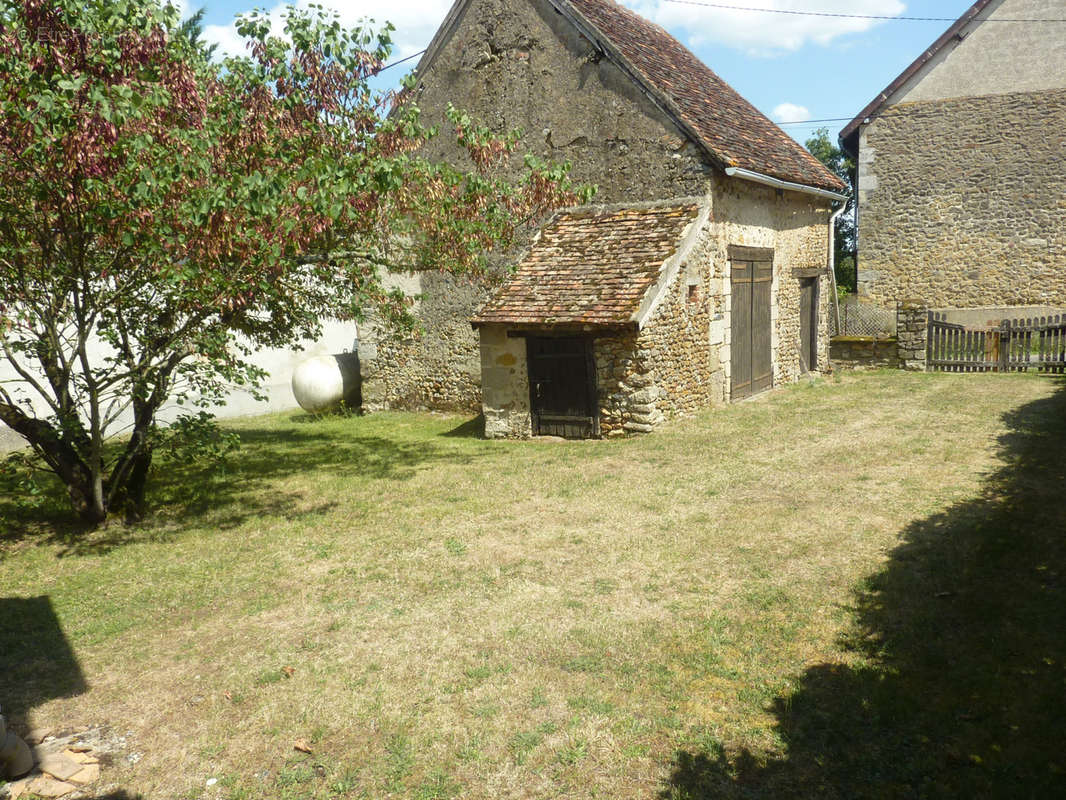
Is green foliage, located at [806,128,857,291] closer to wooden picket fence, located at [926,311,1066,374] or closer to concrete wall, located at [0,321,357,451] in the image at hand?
wooden picket fence, located at [926,311,1066,374]

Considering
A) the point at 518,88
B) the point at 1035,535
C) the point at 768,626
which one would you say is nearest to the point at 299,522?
the point at 768,626

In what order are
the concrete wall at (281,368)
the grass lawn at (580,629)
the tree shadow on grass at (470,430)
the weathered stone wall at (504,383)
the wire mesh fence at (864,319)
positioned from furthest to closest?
the wire mesh fence at (864,319) → the concrete wall at (281,368) → the tree shadow on grass at (470,430) → the weathered stone wall at (504,383) → the grass lawn at (580,629)

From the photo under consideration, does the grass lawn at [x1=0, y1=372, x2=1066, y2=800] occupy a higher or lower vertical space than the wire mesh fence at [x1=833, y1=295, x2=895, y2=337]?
lower

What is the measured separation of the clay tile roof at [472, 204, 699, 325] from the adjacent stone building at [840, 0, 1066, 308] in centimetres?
1088

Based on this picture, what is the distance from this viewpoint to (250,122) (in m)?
7.80

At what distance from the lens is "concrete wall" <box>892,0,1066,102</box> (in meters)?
17.7

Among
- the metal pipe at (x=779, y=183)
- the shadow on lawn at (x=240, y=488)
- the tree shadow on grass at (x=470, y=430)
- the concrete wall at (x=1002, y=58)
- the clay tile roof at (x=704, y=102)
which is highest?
the concrete wall at (x=1002, y=58)

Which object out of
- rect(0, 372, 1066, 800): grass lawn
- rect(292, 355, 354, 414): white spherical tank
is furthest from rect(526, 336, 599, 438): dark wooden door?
rect(292, 355, 354, 414): white spherical tank

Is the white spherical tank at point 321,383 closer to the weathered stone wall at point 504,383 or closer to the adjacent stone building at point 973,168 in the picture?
the weathered stone wall at point 504,383

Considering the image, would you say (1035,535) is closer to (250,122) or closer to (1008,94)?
(250,122)

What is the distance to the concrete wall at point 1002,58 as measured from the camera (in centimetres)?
1772

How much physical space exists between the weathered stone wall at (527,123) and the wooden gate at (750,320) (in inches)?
83.9

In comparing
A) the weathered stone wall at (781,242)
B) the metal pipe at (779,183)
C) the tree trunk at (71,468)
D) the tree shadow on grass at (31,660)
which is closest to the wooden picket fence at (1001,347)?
the weathered stone wall at (781,242)

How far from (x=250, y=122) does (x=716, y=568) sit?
6.19m
